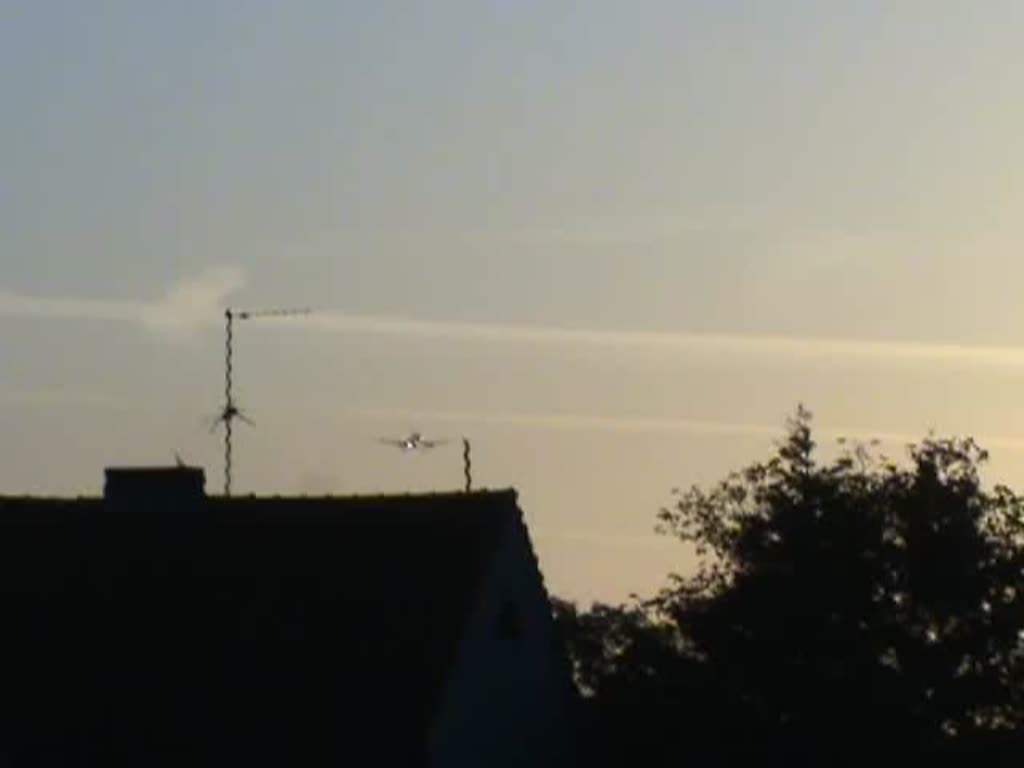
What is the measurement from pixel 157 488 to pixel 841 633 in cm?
1005

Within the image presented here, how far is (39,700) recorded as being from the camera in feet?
141

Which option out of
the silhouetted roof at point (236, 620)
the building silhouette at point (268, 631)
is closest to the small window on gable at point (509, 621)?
the building silhouette at point (268, 631)

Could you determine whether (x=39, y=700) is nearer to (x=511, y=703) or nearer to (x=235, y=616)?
(x=235, y=616)

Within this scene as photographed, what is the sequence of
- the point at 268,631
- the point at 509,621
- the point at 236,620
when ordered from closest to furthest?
the point at 268,631
the point at 236,620
the point at 509,621

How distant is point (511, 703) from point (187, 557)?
493cm

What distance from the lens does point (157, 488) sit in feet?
158

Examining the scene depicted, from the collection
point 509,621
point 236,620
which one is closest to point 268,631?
point 236,620

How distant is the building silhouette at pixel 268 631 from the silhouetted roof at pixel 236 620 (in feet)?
0.10

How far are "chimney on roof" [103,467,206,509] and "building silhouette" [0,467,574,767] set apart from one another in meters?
0.03

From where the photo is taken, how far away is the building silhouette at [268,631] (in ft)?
139

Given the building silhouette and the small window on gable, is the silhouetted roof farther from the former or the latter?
the small window on gable

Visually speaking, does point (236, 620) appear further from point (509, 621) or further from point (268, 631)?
point (509, 621)

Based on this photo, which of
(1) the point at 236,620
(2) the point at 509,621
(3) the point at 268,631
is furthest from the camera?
(2) the point at 509,621

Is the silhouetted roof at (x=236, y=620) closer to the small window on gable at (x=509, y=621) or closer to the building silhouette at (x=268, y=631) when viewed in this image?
the building silhouette at (x=268, y=631)
